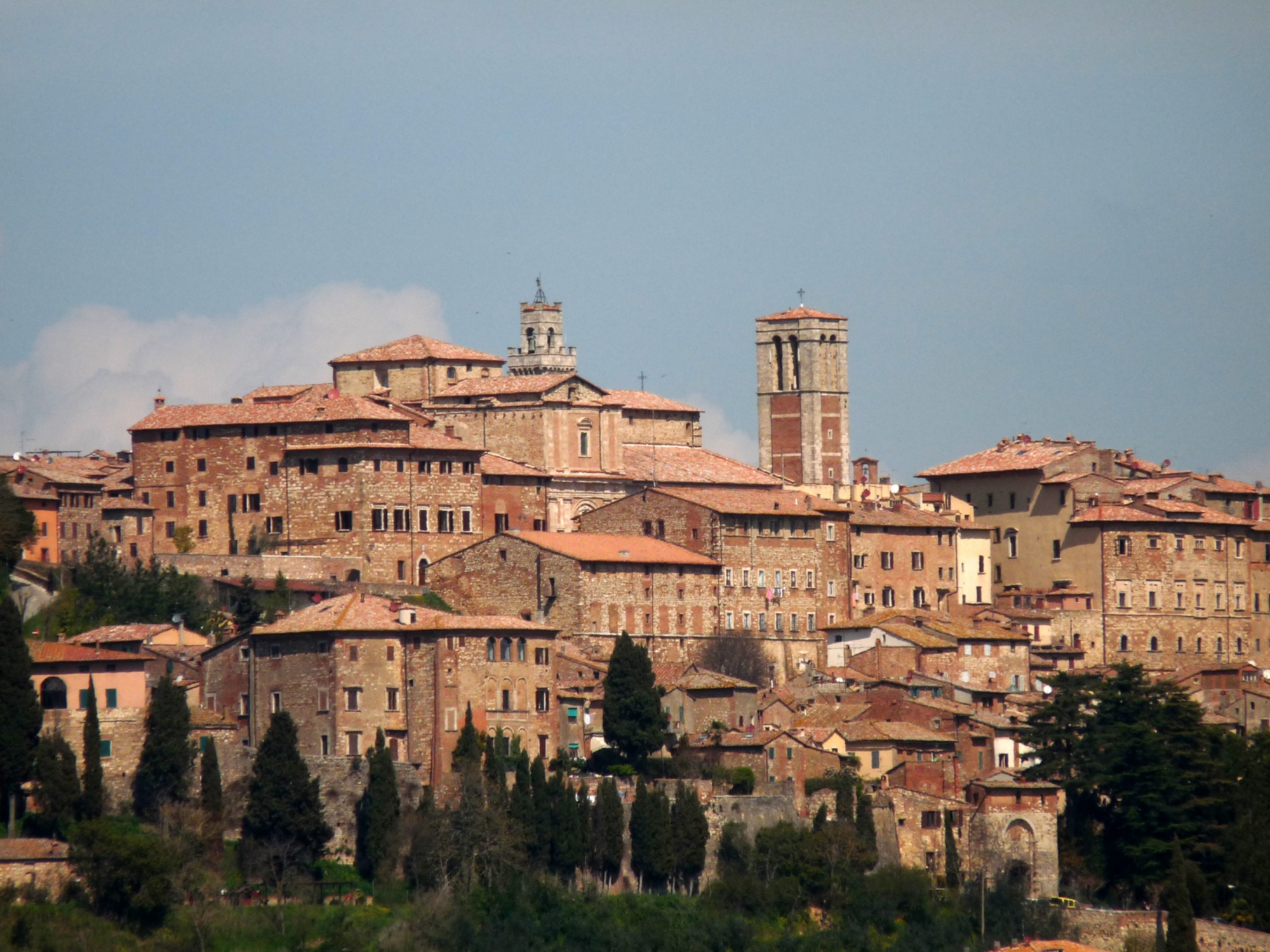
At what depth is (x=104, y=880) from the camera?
64500mm

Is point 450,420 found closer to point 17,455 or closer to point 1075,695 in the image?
point 17,455

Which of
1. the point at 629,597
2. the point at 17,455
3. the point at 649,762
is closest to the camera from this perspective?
the point at 649,762

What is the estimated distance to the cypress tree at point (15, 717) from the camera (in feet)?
218

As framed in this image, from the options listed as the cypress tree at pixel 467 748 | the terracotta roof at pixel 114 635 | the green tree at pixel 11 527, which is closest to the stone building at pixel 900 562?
the cypress tree at pixel 467 748

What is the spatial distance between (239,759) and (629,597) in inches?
678

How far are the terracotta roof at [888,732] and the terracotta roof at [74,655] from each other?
1734 centimetres

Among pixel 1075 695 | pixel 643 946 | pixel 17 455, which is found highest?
pixel 17 455

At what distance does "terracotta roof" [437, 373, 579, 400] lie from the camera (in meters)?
93.8

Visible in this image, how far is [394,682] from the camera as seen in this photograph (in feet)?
239

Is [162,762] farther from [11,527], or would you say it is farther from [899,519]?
[899,519]

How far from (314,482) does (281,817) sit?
20.5 metres

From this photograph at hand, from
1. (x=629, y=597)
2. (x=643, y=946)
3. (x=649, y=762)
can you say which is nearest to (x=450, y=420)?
(x=629, y=597)

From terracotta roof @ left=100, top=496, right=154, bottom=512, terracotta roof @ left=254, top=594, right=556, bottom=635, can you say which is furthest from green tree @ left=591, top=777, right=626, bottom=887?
terracotta roof @ left=100, top=496, right=154, bottom=512

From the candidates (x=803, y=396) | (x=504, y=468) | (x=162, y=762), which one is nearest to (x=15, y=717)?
(x=162, y=762)
